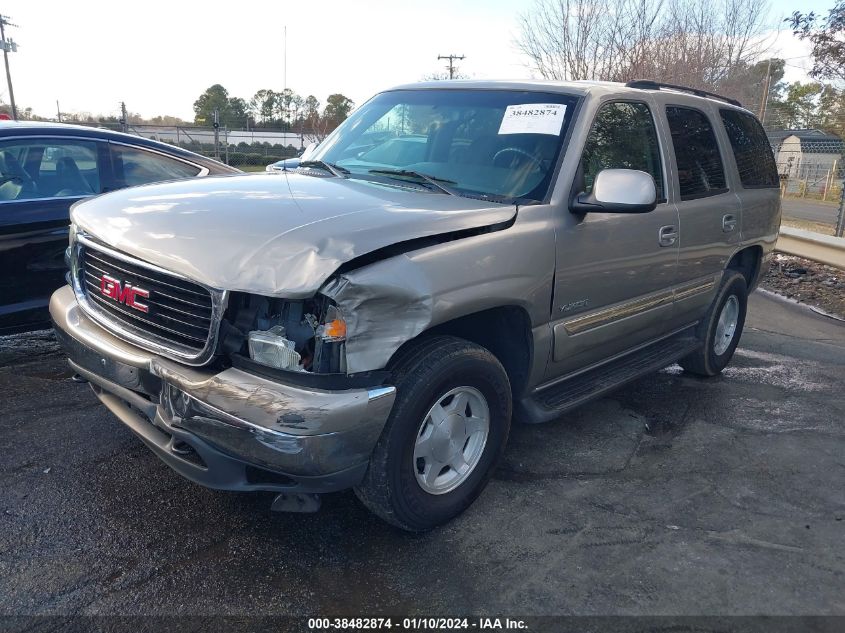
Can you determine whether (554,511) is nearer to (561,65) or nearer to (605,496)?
(605,496)

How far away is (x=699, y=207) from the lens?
14.7ft

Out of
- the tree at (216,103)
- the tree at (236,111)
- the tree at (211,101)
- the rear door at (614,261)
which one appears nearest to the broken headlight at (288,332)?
the rear door at (614,261)

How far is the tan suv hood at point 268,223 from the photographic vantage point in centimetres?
246

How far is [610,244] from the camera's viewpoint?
3.67 meters

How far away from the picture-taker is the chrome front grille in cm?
258

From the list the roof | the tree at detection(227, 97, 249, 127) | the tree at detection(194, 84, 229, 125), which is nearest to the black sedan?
the roof

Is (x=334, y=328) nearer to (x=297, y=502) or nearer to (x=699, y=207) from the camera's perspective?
(x=297, y=502)

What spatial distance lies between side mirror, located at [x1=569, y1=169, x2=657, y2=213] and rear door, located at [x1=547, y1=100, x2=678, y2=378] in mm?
168

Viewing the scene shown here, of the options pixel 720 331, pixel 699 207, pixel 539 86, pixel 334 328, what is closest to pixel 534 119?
pixel 539 86

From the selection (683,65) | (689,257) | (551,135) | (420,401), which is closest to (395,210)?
(420,401)

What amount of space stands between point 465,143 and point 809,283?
24.4 feet

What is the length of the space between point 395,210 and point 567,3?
1527cm

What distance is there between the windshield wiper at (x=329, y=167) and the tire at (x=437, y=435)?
1.32 m

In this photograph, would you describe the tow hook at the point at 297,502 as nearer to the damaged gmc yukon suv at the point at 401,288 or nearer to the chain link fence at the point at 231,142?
the damaged gmc yukon suv at the point at 401,288
